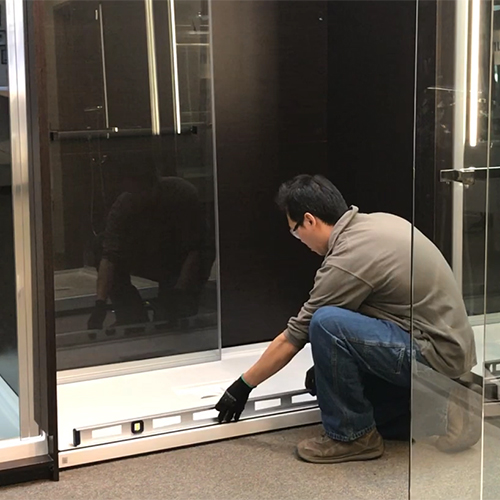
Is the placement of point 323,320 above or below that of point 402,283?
below

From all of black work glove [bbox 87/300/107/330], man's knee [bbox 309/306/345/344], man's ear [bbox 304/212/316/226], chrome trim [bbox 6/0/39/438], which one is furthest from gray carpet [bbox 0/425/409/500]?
black work glove [bbox 87/300/107/330]

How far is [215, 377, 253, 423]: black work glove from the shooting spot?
2986mm

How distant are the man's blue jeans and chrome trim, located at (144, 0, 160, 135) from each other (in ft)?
3.99

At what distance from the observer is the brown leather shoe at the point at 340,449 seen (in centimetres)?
284

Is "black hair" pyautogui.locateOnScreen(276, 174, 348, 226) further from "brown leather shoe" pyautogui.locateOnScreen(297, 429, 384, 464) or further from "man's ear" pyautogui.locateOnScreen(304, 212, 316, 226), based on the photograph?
Result: "brown leather shoe" pyautogui.locateOnScreen(297, 429, 384, 464)

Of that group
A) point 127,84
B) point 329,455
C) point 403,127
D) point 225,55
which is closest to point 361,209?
point 403,127

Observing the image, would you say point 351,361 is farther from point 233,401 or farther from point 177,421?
point 177,421

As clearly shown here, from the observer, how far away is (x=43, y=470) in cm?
271

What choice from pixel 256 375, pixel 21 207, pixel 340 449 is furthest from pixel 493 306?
pixel 21 207

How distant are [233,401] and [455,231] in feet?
3.75

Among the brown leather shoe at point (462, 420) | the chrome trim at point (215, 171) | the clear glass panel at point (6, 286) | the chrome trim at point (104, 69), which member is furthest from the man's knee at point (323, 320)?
the chrome trim at point (104, 69)

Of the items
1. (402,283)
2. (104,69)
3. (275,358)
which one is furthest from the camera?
(104,69)

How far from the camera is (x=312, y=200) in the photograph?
2.96 meters

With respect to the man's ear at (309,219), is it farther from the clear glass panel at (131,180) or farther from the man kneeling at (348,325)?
the clear glass panel at (131,180)
